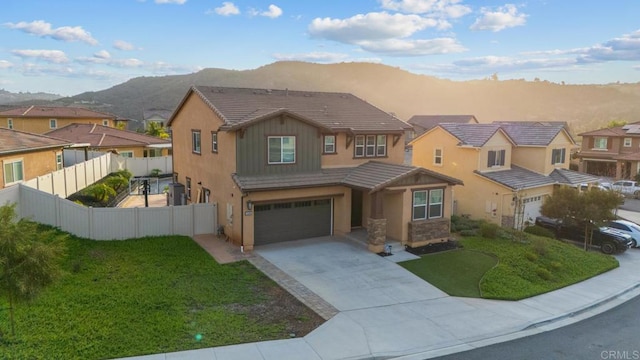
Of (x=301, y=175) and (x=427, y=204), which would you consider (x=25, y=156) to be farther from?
(x=427, y=204)

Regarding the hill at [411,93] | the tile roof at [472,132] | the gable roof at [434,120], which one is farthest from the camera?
the hill at [411,93]

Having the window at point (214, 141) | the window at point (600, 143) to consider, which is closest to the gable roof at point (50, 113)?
the window at point (214, 141)

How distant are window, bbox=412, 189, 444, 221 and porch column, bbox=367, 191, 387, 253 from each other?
81.7 inches

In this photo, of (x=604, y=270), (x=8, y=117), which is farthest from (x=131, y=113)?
(x=604, y=270)

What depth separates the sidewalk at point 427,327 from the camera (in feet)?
36.9

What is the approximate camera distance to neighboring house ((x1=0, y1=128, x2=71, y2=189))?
22000 mm

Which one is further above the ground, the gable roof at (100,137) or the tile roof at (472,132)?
the tile roof at (472,132)

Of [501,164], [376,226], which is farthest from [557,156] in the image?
[376,226]

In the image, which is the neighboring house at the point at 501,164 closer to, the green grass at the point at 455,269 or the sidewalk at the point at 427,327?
the green grass at the point at 455,269

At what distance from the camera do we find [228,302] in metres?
14.1

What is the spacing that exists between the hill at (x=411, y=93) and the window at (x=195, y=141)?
100.0 meters

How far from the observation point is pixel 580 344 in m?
12.6

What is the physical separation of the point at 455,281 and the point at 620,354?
235 inches

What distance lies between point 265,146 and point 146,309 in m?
9.66
